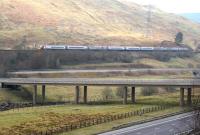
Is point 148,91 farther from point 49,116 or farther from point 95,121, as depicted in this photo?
point 95,121

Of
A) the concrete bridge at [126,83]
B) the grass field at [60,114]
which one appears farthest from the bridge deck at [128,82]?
the grass field at [60,114]

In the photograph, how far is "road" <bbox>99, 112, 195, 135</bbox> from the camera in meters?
78.2

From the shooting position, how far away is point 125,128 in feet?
273

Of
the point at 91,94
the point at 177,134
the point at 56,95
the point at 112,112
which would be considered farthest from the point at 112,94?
the point at 177,134

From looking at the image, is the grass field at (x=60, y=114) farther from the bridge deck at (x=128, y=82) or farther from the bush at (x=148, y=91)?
the bush at (x=148, y=91)

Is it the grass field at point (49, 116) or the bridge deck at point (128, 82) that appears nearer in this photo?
the grass field at point (49, 116)

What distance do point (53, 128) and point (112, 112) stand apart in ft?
78.0

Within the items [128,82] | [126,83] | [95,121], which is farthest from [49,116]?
[128,82]

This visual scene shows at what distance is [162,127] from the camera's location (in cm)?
8431

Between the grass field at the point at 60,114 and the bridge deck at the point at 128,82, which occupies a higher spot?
the bridge deck at the point at 128,82

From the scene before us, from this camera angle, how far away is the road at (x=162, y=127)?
257ft

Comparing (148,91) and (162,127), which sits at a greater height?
(148,91)

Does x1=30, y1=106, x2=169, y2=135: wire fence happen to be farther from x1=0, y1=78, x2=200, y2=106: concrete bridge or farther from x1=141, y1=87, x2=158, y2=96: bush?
x1=141, y1=87, x2=158, y2=96: bush

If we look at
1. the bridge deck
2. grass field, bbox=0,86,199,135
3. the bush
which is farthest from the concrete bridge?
the bush
